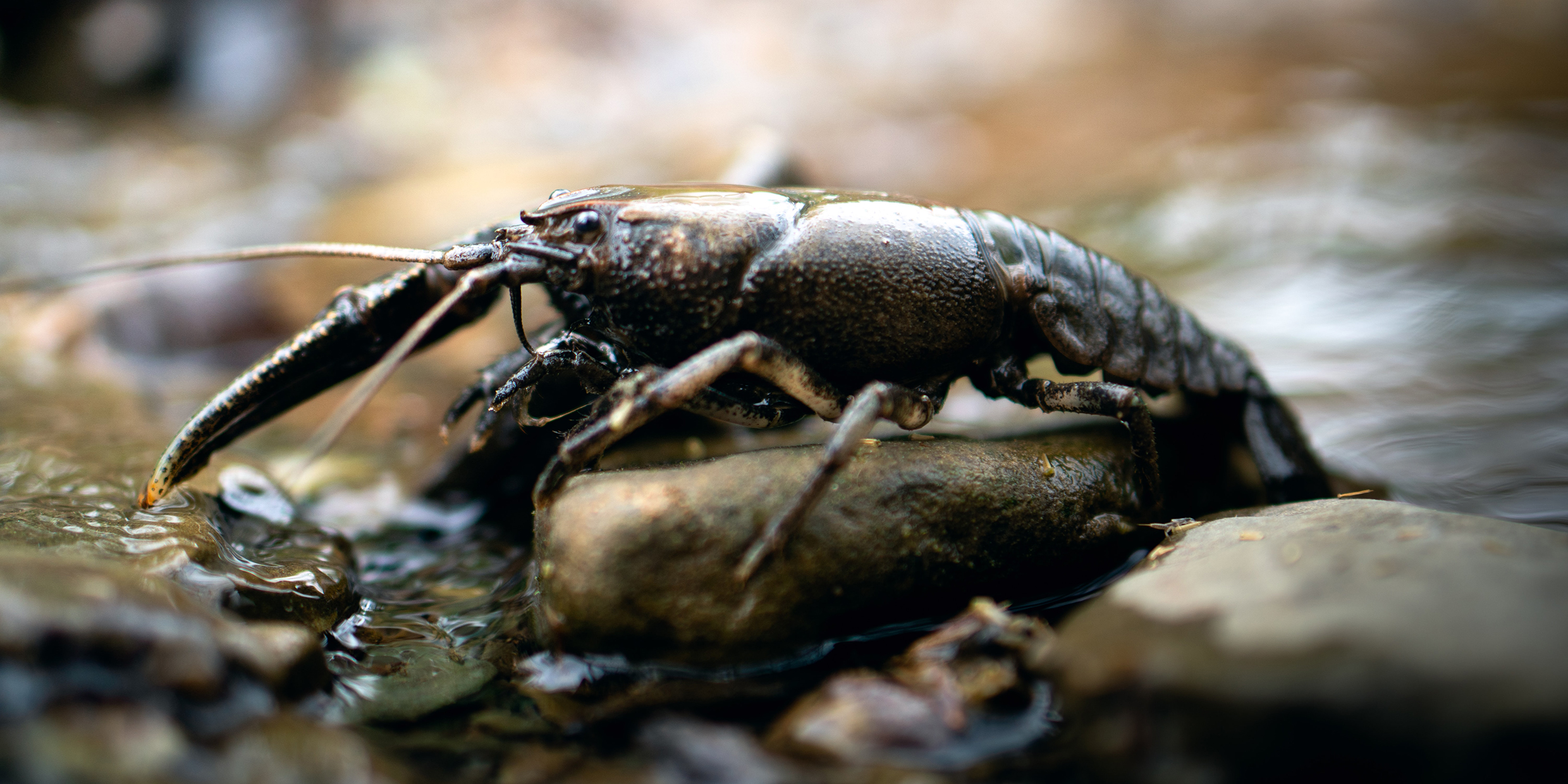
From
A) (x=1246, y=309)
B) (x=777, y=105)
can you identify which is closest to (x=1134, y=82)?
(x=777, y=105)

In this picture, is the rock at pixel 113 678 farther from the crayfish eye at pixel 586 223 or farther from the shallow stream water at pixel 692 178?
the crayfish eye at pixel 586 223

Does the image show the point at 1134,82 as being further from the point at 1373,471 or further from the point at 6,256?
the point at 6,256

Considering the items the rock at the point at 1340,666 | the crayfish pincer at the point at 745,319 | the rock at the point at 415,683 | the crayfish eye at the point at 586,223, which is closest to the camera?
the rock at the point at 1340,666

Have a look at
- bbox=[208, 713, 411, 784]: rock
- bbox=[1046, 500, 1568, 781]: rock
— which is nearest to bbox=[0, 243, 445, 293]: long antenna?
bbox=[208, 713, 411, 784]: rock

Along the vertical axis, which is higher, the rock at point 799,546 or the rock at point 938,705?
the rock at point 799,546

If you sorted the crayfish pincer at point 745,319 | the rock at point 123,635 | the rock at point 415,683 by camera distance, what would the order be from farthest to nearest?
the crayfish pincer at point 745,319, the rock at point 415,683, the rock at point 123,635

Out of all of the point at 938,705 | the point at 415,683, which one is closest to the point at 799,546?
the point at 938,705

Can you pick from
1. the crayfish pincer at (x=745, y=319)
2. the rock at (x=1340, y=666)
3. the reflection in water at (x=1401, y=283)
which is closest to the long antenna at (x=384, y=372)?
the crayfish pincer at (x=745, y=319)

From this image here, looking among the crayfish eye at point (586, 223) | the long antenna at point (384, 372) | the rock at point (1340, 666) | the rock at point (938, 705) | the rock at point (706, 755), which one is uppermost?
the crayfish eye at point (586, 223)
